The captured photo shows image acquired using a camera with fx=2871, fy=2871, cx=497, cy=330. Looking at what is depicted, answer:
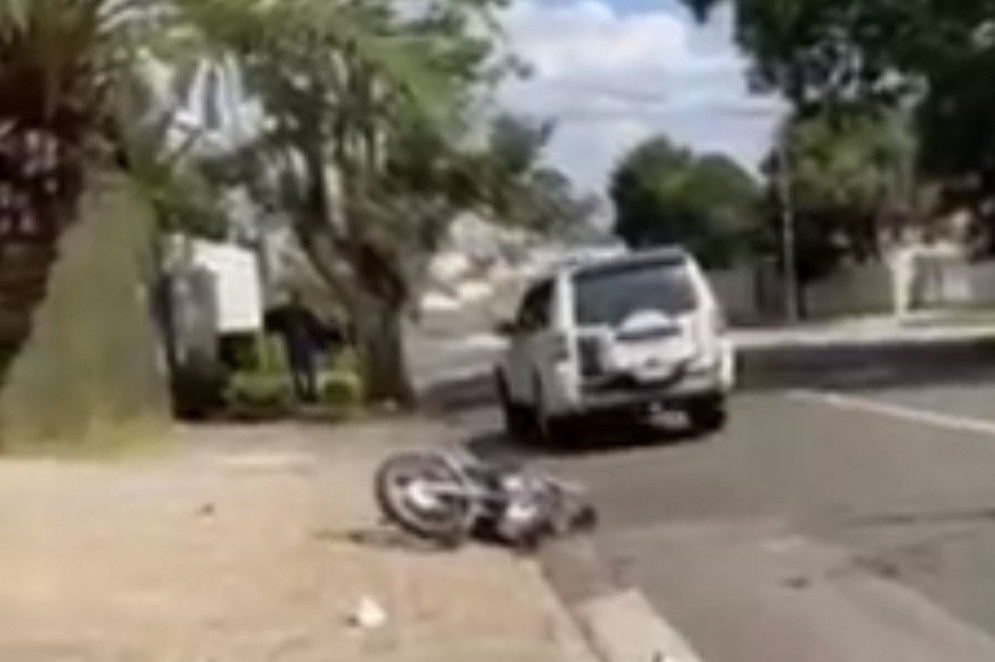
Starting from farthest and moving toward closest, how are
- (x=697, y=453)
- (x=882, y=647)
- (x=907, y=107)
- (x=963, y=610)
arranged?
(x=907, y=107)
(x=697, y=453)
(x=963, y=610)
(x=882, y=647)

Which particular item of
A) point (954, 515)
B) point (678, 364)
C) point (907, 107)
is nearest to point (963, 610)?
point (954, 515)

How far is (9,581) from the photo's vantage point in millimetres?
15617

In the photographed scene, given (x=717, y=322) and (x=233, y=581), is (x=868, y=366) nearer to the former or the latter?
(x=717, y=322)

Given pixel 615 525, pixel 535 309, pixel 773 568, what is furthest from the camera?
pixel 535 309

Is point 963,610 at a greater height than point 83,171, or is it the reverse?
point 83,171

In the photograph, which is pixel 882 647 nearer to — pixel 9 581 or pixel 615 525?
pixel 9 581

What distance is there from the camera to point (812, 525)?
63.8 feet

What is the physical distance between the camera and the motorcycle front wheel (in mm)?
18656

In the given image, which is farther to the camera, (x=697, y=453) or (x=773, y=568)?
(x=697, y=453)

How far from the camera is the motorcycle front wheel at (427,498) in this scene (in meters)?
18.7

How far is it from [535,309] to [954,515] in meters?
14.0

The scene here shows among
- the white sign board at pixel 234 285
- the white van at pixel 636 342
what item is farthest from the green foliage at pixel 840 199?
the white van at pixel 636 342

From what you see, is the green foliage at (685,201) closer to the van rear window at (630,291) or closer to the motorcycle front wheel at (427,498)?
the van rear window at (630,291)

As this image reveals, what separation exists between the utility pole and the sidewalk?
65236 millimetres
